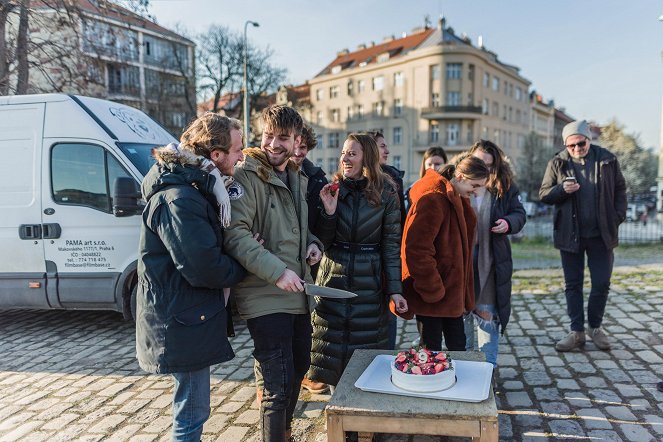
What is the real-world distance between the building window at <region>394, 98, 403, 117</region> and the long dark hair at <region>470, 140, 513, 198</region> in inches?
2007

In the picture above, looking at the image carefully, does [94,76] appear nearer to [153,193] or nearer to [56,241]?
[56,241]

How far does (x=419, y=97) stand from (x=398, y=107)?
305cm

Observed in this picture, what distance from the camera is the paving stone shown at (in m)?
3.28

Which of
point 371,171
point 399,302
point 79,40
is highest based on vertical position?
point 79,40

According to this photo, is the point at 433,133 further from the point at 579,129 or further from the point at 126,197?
the point at 126,197

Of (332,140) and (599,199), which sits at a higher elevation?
(332,140)

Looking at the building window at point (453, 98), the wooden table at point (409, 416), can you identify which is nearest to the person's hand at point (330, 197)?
the wooden table at point (409, 416)

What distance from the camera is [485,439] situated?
7.38ft

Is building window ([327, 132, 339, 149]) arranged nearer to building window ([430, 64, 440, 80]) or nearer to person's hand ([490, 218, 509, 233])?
building window ([430, 64, 440, 80])

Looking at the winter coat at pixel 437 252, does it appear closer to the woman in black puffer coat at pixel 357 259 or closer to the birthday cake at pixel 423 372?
the woman in black puffer coat at pixel 357 259

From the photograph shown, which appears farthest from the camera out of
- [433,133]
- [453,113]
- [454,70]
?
[433,133]

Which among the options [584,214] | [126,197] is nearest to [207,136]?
[126,197]

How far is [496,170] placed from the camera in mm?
4062

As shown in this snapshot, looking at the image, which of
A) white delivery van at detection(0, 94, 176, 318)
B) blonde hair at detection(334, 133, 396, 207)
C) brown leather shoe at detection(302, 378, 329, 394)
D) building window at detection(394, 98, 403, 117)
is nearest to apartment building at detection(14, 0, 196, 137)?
white delivery van at detection(0, 94, 176, 318)
